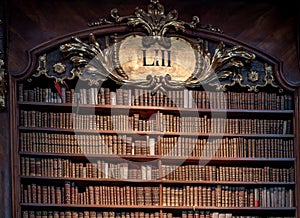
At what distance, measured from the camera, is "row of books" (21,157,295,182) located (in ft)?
19.5

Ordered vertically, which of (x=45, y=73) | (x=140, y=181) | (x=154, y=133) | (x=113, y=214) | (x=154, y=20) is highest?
(x=154, y=20)

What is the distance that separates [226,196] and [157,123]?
849mm

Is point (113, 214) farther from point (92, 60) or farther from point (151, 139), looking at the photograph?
point (92, 60)

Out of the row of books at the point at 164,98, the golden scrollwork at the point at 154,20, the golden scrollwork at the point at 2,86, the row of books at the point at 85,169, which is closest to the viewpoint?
the golden scrollwork at the point at 2,86

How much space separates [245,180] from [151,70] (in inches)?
48.3

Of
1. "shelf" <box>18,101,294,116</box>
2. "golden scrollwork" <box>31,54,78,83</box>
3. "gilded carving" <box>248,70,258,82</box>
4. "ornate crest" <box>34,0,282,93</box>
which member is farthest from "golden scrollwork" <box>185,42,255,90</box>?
"golden scrollwork" <box>31,54,78,83</box>

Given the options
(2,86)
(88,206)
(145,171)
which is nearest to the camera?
(2,86)

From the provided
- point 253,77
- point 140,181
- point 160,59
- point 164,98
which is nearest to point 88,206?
point 140,181

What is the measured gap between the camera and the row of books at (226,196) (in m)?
6.09

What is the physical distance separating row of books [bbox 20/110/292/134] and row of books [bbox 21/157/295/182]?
295mm

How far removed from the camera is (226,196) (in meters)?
6.14

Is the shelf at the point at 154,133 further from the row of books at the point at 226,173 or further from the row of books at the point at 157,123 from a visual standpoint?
the row of books at the point at 226,173

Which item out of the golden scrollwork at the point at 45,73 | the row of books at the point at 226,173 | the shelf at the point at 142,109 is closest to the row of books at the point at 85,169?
the row of books at the point at 226,173

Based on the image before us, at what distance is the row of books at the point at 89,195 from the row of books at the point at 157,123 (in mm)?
493
